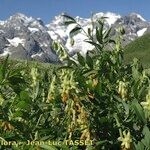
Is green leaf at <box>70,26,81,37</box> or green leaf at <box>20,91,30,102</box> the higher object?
green leaf at <box>70,26,81,37</box>

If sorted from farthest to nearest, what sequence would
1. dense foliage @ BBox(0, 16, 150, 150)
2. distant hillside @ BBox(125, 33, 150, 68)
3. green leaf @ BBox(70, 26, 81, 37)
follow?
distant hillside @ BBox(125, 33, 150, 68) < green leaf @ BBox(70, 26, 81, 37) < dense foliage @ BBox(0, 16, 150, 150)

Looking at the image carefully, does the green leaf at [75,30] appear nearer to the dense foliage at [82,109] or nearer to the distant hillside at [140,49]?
the dense foliage at [82,109]

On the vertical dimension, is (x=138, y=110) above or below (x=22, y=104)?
below

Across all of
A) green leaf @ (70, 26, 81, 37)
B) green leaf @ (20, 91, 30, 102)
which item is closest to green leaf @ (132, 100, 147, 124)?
green leaf @ (20, 91, 30, 102)

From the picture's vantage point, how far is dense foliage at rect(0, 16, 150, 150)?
3703 millimetres

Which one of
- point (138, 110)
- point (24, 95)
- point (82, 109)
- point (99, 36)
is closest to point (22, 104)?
point (24, 95)

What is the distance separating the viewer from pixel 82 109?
12.2 feet

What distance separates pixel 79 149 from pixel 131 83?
111 centimetres

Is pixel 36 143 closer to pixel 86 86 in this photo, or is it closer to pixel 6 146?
pixel 6 146

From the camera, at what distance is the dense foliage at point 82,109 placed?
12.1ft

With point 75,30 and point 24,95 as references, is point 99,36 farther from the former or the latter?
point 24,95

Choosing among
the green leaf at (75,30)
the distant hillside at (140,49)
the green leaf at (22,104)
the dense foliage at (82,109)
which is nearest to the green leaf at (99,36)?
the dense foliage at (82,109)

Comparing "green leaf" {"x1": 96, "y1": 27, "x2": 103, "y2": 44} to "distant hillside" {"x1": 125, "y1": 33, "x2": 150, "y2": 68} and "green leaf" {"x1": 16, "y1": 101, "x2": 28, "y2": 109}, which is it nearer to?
"green leaf" {"x1": 16, "y1": 101, "x2": 28, "y2": 109}

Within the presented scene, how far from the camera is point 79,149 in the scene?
13.1 ft
